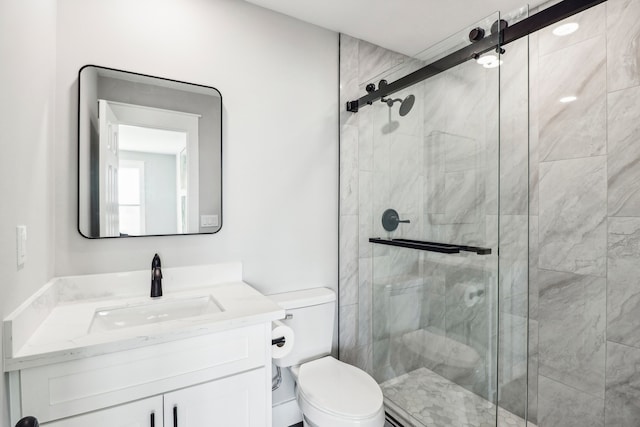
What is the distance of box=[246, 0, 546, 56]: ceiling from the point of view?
1823mm

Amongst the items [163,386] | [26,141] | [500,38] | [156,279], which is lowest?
[163,386]

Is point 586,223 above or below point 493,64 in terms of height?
below

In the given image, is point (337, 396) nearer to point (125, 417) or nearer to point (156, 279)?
point (125, 417)

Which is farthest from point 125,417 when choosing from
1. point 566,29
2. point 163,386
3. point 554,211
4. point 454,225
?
point 566,29

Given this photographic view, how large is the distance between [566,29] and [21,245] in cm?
261

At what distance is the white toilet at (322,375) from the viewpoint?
1.40 m

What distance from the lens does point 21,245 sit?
3.29 ft

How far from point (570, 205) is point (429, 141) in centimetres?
84

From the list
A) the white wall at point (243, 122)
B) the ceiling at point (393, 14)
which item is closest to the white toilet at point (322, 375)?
the white wall at point (243, 122)

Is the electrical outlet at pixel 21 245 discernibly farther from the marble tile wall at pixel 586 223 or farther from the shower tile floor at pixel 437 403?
the marble tile wall at pixel 586 223

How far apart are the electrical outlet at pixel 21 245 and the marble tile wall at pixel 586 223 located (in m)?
2.31

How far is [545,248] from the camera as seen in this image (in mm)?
1838

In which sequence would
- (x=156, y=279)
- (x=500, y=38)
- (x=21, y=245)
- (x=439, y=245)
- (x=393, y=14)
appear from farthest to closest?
(x=393, y=14), (x=439, y=245), (x=156, y=279), (x=500, y=38), (x=21, y=245)

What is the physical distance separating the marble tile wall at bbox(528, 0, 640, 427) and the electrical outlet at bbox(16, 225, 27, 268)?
231cm
